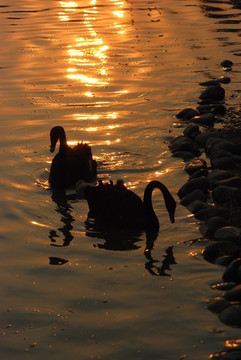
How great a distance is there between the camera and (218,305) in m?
9.12

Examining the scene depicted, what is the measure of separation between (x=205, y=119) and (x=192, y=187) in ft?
13.8

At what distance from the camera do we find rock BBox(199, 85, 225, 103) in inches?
719

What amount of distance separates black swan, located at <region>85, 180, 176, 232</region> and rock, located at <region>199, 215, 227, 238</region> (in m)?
0.46

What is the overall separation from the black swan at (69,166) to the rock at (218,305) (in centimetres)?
487

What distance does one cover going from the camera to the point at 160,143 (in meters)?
15.6

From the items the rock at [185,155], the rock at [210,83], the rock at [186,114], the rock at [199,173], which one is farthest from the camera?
Result: the rock at [210,83]

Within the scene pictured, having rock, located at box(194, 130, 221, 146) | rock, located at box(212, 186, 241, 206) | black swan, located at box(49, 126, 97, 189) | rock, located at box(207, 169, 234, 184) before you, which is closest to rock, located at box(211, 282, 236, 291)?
rock, located at box(212, 186, 241, 206)

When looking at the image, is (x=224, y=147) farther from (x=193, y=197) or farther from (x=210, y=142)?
(x=193, y=197)

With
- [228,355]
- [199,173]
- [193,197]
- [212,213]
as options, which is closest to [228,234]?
[212,213]

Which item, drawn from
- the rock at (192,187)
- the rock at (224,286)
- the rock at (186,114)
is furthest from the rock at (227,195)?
the rock at (186,114)

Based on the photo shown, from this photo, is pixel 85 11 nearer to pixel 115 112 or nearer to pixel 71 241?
pixel 115 112

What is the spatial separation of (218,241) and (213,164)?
351cm

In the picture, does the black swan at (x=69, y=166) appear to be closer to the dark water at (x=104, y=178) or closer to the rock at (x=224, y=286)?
the dark water at (x=104, y=178)

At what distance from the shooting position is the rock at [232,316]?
874 cm
